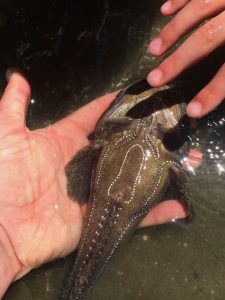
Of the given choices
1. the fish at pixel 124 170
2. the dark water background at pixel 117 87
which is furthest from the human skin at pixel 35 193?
the dark water background at pixel 117 87

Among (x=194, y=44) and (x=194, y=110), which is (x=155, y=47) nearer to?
(x=194, y=44)

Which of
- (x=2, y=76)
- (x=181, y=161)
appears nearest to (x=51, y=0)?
(x=2, y=76)

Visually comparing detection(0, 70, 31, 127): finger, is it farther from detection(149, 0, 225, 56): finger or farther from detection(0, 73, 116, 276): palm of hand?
detection(149, 0, 225, 56): finger

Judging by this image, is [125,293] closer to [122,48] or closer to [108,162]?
[108,162]

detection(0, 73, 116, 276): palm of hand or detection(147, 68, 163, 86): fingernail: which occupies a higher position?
detection(147, 68, 163, 86): fingernail

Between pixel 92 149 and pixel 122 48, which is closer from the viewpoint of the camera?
pixel 92 149

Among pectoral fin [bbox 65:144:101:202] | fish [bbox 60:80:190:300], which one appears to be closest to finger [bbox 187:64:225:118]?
fish [bbox 60:80:190:300]
